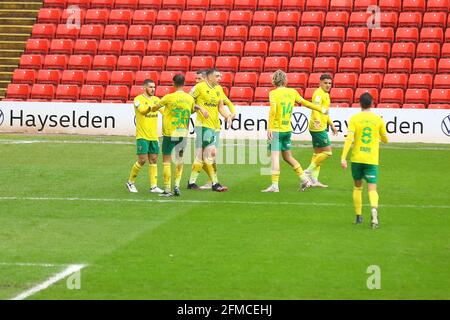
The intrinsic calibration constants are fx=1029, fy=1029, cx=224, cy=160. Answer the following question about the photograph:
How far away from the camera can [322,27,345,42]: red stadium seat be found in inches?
1303

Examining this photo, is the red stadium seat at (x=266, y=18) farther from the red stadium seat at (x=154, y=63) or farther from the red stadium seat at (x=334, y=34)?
the red stadium seat at (x=154, y=63)

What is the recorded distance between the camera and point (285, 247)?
13508mm

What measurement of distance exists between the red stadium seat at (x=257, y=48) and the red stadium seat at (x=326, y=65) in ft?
6.10

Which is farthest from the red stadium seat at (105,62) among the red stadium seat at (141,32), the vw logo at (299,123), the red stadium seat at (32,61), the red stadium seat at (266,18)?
the vw logo at (299,123)

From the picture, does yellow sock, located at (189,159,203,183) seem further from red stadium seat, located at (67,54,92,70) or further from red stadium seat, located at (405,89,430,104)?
red stadium seat, located at (67,54,92,70)

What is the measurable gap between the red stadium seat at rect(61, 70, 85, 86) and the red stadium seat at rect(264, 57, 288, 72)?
6.02 meters

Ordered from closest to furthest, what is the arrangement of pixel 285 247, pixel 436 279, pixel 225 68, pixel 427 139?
1. pixel 436 279
2. pixel 285 247
3. pixel 427 139
4. pixel 225 68

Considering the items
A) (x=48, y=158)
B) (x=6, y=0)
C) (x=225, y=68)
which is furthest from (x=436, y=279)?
Answer: (x=6, y=0)

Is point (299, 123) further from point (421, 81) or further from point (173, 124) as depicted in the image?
point (173, 124)

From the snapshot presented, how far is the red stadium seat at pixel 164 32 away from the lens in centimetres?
3422

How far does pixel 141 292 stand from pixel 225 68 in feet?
73.4

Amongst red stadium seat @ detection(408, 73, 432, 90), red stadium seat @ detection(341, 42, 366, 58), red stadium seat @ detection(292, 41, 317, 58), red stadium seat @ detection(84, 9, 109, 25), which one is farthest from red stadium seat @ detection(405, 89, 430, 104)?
red stadium seat @ detection(84, 9, 109, 25)

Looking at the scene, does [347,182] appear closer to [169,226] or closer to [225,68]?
[169,226]
